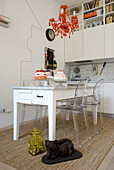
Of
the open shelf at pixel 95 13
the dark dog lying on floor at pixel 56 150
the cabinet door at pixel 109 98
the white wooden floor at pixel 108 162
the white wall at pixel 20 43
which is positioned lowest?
the white wooden floor at pixel 108 162

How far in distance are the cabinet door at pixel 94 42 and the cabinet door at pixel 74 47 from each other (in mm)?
171

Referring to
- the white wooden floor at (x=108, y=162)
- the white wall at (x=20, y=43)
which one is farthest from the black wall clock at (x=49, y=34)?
the white wooden floor at (x=108, y=162)

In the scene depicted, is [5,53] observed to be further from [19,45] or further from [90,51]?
[90,51]

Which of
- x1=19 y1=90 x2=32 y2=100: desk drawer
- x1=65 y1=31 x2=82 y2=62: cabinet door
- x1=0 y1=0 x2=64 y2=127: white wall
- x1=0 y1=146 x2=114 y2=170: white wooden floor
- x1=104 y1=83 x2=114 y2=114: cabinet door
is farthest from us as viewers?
x1=65 y1=31 x2=82 y2=62: cabinet door

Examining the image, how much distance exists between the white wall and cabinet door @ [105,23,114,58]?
1477mm

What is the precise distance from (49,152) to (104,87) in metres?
2.45

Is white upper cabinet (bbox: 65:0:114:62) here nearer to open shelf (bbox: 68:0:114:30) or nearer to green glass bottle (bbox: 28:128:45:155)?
open shelf (bbox: 68:0:114:30)

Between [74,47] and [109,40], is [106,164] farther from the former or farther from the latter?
[74,47]

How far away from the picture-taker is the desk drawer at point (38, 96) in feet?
5.38

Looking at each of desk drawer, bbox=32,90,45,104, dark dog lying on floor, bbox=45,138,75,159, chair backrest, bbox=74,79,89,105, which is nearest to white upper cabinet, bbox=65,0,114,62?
chair backrest, bbox=74,79,89,105

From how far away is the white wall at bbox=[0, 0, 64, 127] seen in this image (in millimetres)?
2408

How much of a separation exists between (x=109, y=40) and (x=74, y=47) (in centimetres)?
100

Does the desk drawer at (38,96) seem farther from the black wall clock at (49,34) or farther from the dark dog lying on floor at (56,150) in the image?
the black wall clock at (49,34)

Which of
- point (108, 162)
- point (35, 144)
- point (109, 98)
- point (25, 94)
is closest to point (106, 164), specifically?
point (108, 162)
